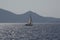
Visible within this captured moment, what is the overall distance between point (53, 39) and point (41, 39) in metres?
2.92

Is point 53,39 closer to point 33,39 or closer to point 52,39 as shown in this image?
point 52,39

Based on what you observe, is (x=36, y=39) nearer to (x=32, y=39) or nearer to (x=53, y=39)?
(x=32, y=39)

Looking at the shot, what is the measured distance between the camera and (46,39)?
46.9m

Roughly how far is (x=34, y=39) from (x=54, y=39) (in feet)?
15.3

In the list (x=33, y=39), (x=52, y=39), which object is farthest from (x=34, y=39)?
(x=52, y=39)

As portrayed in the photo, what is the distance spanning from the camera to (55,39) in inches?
1858

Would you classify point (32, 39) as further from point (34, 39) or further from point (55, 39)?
point (55, 39)

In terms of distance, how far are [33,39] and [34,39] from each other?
32 cm

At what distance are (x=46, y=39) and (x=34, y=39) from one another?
2769 millimetres

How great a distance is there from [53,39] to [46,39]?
68.3 inches

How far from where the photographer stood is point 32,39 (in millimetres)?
46875

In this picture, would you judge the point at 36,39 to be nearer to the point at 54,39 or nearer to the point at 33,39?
the point at 33,39

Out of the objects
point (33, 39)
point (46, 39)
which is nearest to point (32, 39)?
point (33, 39)

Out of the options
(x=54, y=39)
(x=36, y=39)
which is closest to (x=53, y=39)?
(x=54, y=39)
